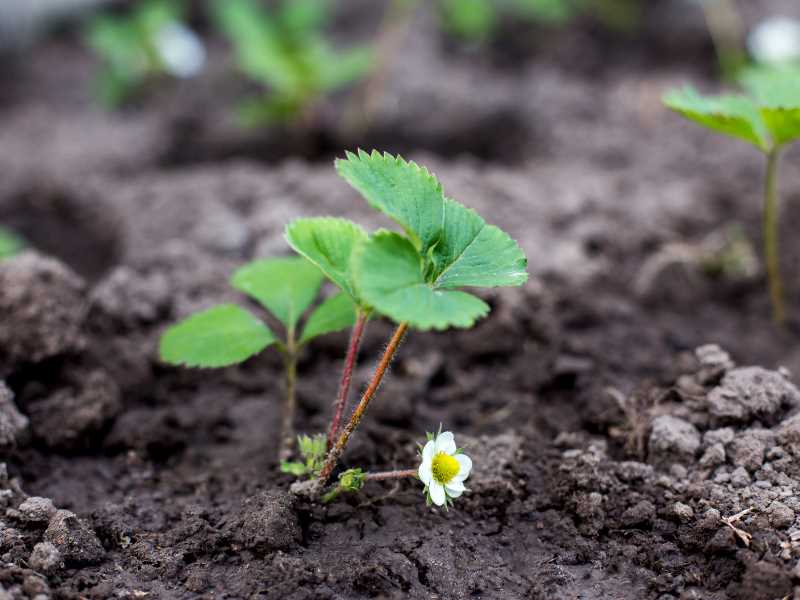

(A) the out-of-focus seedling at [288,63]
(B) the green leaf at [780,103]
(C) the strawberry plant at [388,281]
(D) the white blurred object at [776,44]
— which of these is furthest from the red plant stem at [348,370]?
(D) the white blurred object at [776,44]

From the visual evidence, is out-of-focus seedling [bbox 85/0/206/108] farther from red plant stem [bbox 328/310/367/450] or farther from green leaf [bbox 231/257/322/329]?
red plant stem [bbox 328/310/367/450]

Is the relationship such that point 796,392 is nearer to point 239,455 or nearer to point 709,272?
point 709,272

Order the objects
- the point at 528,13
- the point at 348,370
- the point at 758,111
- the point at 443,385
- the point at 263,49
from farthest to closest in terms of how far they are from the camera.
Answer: the point at 528,13 < the point at 263,49 < the point at 443,385 < the point at 758,111 < the point at 348,370

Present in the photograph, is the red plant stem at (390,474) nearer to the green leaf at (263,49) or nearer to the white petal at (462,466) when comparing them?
the white petal at (462,466)

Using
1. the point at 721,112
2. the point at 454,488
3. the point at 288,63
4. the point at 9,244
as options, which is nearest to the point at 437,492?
the point at 454,488

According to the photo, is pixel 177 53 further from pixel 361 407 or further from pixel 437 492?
pixel 437 492

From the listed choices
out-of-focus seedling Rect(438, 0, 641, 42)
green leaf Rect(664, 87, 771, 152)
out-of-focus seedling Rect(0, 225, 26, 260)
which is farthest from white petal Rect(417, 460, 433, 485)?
out-of-focus seedling Rect(438, 0, 641, 42)
